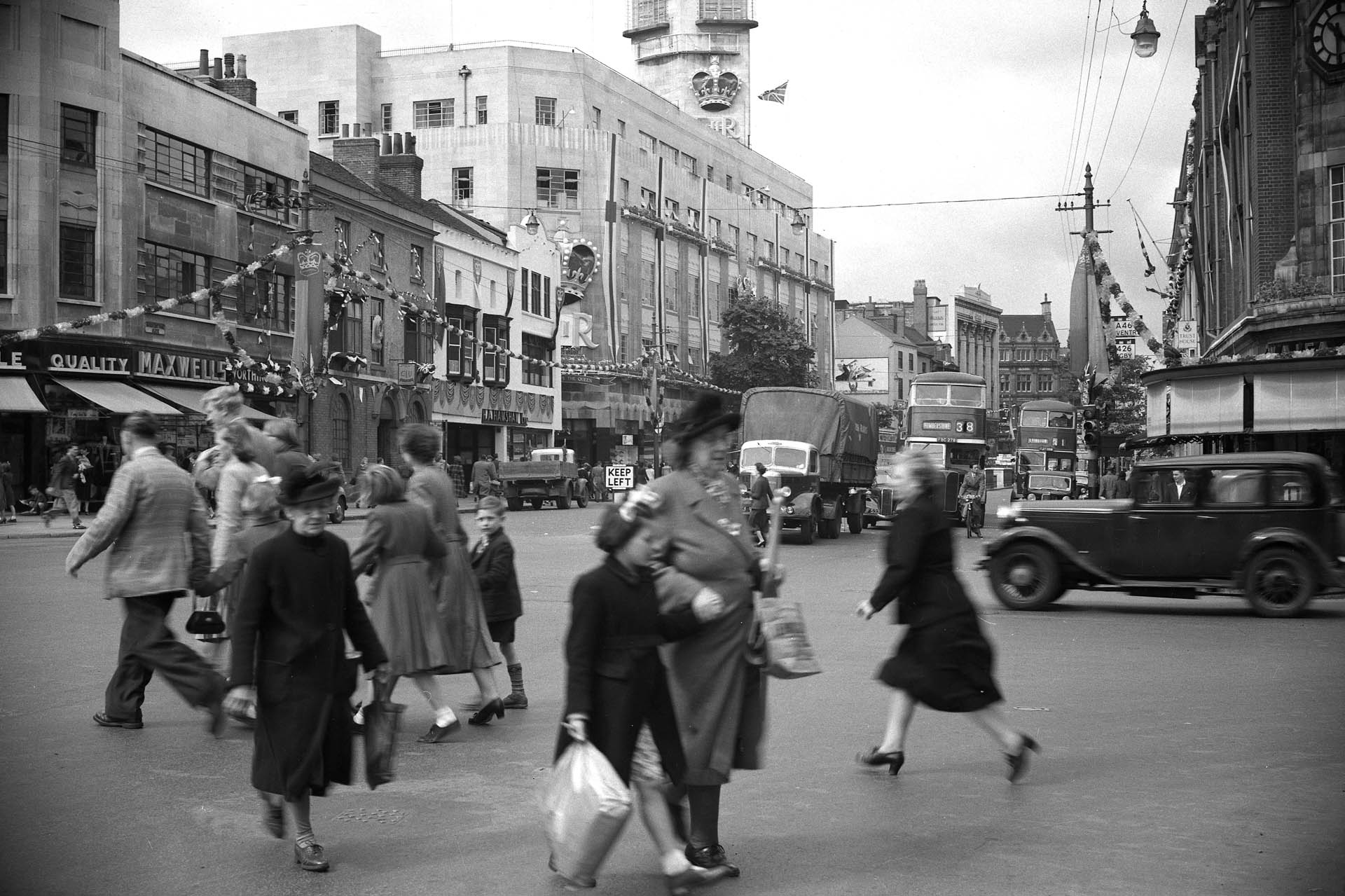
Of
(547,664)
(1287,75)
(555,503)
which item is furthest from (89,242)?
(1287,75)

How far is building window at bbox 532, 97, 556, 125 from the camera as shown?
72.1 meters

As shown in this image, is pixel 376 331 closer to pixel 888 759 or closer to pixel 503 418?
pixel 503 418

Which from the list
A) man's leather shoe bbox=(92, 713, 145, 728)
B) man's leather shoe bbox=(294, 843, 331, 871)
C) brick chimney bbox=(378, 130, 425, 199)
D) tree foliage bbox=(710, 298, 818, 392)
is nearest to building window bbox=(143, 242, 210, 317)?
brick chimney bbox=(378, 130, 425, 199)

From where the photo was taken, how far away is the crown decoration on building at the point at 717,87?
10531 cm

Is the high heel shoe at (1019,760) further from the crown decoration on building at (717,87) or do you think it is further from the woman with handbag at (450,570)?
the crown decoration on building at (717,87)

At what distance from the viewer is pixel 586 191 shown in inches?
2837

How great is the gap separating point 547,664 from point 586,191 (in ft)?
208

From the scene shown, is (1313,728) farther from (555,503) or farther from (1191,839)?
(555,503)

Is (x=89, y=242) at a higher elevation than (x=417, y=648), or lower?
higher

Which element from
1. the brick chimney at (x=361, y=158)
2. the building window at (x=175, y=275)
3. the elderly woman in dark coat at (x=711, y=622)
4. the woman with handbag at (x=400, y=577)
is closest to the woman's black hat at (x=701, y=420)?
the elderly woman in dark coat at (x=711, y=622)

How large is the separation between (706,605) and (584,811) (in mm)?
899

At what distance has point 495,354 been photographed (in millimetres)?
56938

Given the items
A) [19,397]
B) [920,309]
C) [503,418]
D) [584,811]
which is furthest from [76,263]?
[920,309]

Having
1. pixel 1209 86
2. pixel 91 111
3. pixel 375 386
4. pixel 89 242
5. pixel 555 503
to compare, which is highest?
pixel 1209 86
